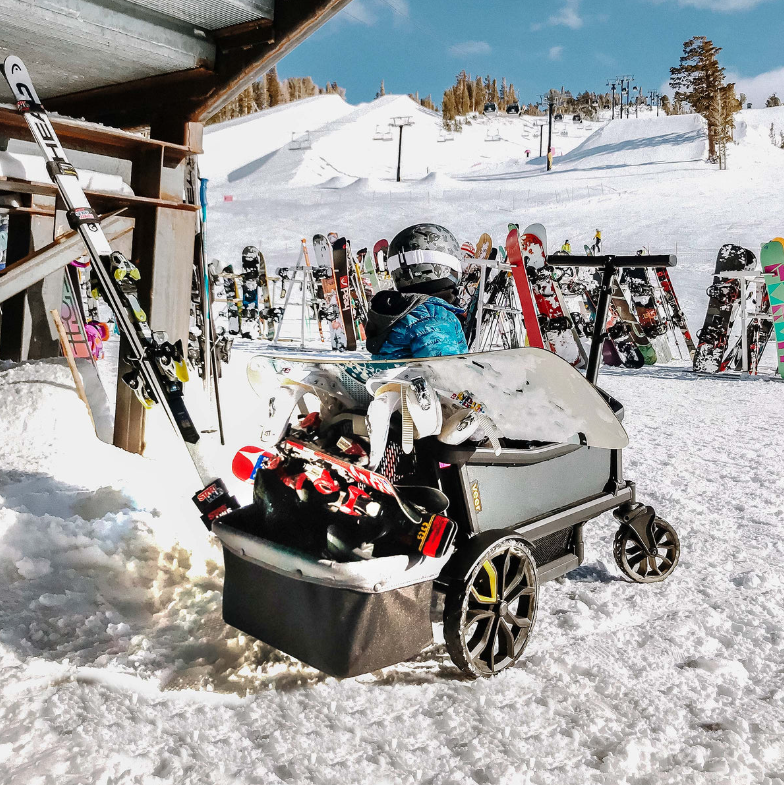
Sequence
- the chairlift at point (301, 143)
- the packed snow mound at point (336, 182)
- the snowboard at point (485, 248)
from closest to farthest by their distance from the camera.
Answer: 1. the snowboard at point (485, 248)
2. the packed snow mound at point (336, 182)
3. the chairlift at point (301, 143)

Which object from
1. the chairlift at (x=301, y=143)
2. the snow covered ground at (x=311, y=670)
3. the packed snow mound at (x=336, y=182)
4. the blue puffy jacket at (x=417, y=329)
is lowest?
the snow covered ground at (x=311, y=670)

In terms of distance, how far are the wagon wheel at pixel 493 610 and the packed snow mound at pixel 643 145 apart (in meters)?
49.3

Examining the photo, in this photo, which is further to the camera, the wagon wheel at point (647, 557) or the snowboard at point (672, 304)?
the snowboard at point (672, 304)

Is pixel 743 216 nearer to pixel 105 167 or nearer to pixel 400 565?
pixel 105 167

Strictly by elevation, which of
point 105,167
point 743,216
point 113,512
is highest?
point 743,216

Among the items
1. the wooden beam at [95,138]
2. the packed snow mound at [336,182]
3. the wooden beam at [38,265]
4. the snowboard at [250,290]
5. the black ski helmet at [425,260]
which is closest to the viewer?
the black ski helmet at [425,260]

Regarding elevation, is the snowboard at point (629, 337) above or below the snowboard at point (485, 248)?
below

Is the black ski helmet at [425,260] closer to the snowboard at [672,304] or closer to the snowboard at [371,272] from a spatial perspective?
the snowboard at [672,304]

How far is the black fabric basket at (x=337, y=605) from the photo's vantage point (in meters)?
1.97

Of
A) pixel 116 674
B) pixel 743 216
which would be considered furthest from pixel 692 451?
pixel 743 216

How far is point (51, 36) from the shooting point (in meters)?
3.87

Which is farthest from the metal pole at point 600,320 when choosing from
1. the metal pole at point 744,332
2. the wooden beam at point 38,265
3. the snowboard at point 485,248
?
the snowboard at point 485,248

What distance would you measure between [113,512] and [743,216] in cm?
2779

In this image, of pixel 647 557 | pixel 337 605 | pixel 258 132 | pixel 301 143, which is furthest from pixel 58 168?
pixel 258 132
